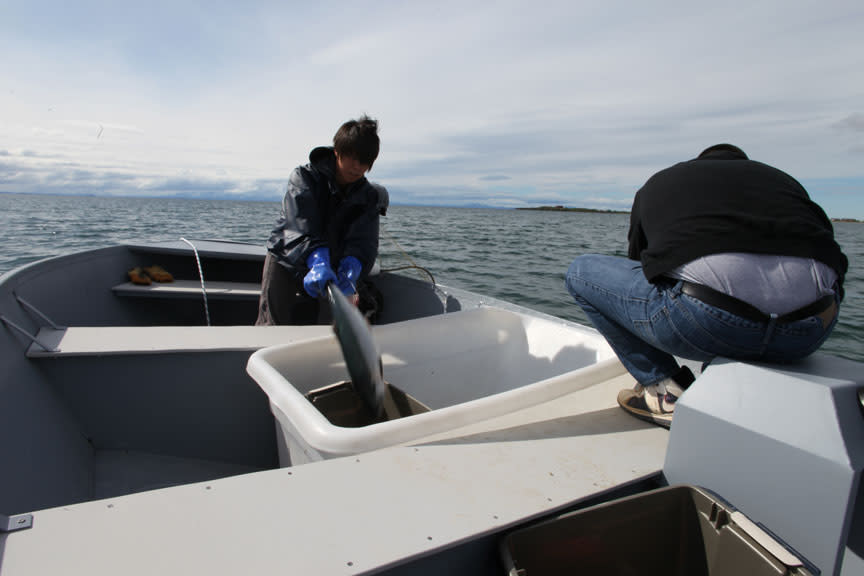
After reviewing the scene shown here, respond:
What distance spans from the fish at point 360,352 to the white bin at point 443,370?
20 cm

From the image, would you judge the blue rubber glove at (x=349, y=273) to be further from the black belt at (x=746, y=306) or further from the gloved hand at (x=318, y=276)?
the black belt at (x=746, y=306)

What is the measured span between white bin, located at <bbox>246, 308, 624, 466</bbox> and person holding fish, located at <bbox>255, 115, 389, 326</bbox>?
20.2 inches

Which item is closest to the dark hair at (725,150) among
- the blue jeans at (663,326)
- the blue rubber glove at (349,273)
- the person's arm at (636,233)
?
the person's arm at (636,233)

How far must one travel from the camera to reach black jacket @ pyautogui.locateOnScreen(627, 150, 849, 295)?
1232mm

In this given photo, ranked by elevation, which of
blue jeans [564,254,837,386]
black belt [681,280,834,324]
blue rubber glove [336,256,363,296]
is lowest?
blue rubber glove [336,256,363,296]

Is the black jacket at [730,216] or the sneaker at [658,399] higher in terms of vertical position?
the black jacket at [730,216]

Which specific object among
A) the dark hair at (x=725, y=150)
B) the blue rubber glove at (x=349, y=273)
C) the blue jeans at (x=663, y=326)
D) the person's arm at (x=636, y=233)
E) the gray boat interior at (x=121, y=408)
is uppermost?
the dark hair at (x=725, y=150)

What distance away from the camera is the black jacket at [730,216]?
4.04 ft

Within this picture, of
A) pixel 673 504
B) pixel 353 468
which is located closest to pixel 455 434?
pixel 353 468

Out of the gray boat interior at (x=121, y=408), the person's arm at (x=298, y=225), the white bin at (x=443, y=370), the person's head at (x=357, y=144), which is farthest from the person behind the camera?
the person's arm at (x=298, y=225)

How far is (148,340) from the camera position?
2.21 m

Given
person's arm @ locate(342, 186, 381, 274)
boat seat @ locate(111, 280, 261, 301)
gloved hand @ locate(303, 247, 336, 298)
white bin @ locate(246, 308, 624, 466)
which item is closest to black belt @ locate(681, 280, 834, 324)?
white bin @ locate(246, 308, 624, 466)

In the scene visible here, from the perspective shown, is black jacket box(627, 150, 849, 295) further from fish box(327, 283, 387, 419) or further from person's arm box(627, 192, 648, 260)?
fish box(327, 283, 387, 419)

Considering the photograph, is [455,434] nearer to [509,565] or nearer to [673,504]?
[509,565]
